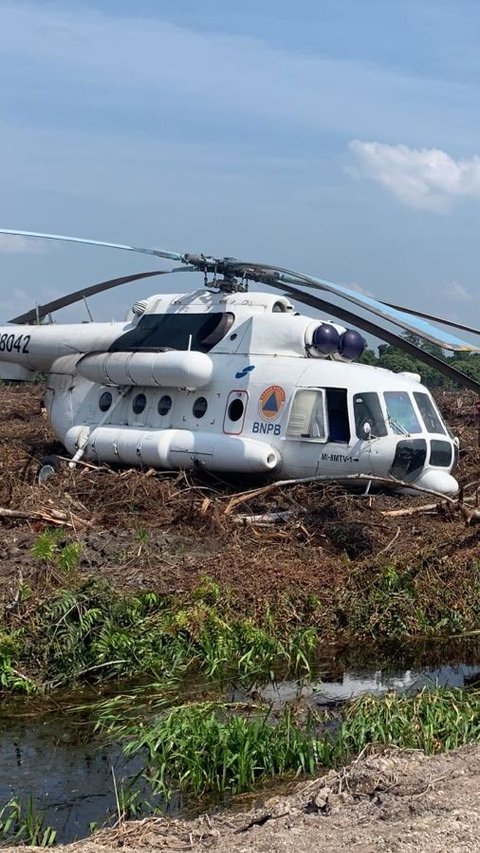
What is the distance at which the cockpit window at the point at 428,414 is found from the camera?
14.3m

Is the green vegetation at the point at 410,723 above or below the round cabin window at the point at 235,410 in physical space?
below

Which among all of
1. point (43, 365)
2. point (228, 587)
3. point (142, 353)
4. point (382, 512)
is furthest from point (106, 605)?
point (43, 365)

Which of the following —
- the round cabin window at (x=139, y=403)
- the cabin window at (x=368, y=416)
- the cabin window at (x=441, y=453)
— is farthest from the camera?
the round cabin window at (x=139, y=403)

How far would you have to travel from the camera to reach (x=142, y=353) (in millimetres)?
16141

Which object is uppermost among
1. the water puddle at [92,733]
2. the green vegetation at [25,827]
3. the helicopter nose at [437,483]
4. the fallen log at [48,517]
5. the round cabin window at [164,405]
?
the round cabin window at [164,405]

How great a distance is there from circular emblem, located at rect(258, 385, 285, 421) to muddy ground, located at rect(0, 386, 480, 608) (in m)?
1.17

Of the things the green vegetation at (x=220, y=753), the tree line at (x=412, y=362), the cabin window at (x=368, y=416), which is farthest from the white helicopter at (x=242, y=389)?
the tree line at (x=412, y=362)

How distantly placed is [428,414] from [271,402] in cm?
219

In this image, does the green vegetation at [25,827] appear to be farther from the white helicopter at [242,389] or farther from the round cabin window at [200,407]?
the round cabin window at [200,407]

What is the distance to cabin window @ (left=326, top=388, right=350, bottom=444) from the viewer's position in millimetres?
14031

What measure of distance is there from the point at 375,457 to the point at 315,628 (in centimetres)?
394

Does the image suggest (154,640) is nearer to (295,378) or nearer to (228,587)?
(228,587)

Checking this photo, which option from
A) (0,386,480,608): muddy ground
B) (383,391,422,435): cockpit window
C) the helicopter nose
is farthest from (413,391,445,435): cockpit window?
(0,386,480,608): muddy ground

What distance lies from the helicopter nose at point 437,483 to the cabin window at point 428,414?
2.05 feet
